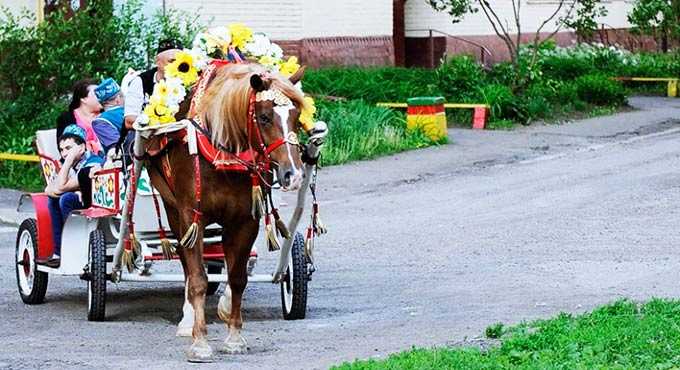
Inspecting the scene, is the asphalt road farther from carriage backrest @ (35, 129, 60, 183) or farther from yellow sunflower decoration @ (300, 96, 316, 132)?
yellow sunflower decoration @ (300, 96, 316, 132)

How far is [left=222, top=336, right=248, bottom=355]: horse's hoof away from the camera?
392 inches

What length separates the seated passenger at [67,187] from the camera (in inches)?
482

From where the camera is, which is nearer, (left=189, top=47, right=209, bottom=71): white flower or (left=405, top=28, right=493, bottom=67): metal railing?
(left=189, top=47, right=209, bottom=71): white flower

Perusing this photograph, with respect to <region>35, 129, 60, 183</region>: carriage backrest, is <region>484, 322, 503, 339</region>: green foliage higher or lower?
lower

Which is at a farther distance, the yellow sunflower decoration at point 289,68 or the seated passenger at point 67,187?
the seated passenger at point 67,187

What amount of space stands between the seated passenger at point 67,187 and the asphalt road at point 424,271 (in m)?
0.65

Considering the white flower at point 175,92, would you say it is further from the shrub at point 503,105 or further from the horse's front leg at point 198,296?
the shrub at point 503,105

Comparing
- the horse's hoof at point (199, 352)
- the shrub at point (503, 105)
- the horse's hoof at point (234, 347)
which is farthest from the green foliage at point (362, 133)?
the horse's hoof at point (199, 352)

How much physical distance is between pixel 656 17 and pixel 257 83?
2525 cm

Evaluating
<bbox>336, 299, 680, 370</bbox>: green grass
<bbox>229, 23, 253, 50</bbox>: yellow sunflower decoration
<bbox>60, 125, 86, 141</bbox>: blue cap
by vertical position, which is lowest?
<bbox>336, 299, 680, 370</bbox>: green grass

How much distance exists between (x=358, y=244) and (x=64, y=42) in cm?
766

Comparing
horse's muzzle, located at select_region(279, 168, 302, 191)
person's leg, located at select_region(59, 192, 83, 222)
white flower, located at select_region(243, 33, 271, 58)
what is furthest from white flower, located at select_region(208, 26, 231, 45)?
person's leg, located at select_region(59, 192, 83, 222)

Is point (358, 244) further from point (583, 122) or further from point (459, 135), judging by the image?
point (583, 122)

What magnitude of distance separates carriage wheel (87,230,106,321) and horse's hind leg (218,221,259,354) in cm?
125
